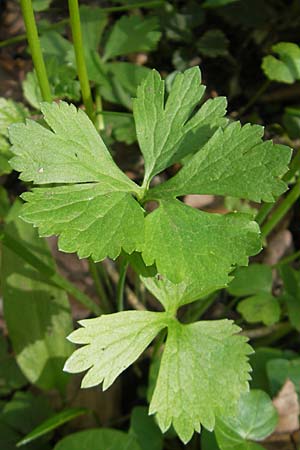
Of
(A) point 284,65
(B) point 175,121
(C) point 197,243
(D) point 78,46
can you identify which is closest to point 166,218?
(C) point 197,243

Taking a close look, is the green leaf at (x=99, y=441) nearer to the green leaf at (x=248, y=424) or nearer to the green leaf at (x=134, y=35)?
the green leaf at (x=248, y=424)

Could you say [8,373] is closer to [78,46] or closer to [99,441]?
[99,441]

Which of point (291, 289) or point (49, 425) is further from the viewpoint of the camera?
point (291, 289)

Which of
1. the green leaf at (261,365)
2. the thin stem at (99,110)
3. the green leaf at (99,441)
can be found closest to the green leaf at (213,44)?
the thin stem at (99,110)

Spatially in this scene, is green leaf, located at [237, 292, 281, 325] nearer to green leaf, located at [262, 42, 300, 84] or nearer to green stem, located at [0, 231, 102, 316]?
green stem, located at [0, 231, 102, 316]

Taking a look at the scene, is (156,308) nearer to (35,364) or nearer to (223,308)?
(223,308)
